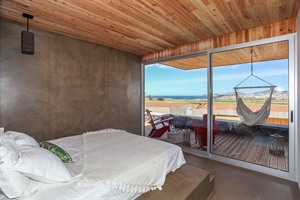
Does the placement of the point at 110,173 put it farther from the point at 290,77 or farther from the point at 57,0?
the point at 290,77

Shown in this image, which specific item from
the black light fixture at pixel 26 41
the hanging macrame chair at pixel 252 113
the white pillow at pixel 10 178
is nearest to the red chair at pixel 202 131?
the hanging macrame chair at pixel 252 113

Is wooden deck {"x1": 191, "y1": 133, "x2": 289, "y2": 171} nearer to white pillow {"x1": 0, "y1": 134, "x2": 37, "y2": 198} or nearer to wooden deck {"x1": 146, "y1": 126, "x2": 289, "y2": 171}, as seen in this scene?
wooden deck {"x1": 146, "y1": 126, "x2": 289, "y2": 171}

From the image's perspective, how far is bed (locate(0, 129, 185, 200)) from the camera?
1178 millimetres

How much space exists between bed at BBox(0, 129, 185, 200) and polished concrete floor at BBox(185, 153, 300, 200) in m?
0.80

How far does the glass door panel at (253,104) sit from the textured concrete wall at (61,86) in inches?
90.6

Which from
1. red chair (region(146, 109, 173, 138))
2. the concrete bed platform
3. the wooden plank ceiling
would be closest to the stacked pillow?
the concrete bed platform

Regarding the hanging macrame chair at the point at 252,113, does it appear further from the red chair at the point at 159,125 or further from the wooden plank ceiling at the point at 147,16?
the red chair at the point at 159,125

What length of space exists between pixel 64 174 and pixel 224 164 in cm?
289

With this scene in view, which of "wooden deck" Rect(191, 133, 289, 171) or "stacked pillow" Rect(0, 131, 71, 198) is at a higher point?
"stacked pillow" Rect(0, 131, 71, 198)

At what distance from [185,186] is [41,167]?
1.42 m

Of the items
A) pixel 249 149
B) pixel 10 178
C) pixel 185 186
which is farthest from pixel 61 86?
pixel 249 149

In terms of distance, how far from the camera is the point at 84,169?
5.27 ft

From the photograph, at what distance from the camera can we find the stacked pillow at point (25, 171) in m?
1.12

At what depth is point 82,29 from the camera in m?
2.91
